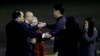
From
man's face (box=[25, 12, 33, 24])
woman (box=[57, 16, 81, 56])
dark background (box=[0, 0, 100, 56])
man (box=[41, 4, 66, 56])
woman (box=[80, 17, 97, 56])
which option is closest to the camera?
woman (box=[57, 16, 81, 56])

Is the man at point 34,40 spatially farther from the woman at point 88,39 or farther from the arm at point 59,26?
the woman at point 88,39

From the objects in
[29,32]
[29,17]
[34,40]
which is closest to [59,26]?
[29,32]

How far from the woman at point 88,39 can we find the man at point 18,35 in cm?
117

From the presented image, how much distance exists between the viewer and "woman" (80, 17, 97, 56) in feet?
39.5

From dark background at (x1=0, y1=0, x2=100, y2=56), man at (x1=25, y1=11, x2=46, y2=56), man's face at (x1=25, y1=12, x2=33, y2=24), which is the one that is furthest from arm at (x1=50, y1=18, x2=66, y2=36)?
dark background at (x1=0, y1=0, x2=100, y2=56)

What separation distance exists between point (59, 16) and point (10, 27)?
41.2 inches

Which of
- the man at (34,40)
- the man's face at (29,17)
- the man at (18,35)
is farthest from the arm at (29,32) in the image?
the man's face at (29,17)

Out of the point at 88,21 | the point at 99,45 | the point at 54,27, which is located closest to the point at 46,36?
the point at 54,27

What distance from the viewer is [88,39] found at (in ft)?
39.4

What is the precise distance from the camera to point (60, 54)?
427 inches

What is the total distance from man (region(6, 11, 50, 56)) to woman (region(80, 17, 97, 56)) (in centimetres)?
117

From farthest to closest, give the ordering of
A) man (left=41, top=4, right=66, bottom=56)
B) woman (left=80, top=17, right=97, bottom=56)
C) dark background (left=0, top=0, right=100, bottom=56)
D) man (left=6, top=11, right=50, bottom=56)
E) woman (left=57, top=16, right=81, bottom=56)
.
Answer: dark background (left=0, top=0, right=100, bottom=56) < woman (left=80, top=17, right=97, bottom=56) < man (left=6, top=11, right=50, bottom=56) < man (left=41, top=4, right=66, bottom=56) < woman (left=57, top=16, right=81, bottom=56)

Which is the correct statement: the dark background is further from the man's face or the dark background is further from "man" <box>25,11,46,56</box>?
the man's face

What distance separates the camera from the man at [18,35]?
440 inches
